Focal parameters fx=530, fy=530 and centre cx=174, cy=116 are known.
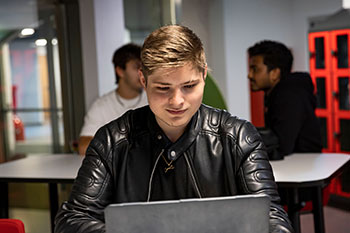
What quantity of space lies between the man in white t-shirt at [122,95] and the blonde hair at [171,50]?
83.1 inches

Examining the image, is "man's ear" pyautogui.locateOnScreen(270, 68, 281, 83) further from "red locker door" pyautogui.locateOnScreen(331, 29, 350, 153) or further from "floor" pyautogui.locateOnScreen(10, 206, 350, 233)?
"red locker door" pyautogui.locateOnScreen(331, 29, 350, 153)

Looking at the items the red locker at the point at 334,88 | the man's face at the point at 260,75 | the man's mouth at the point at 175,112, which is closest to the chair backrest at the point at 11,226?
the man's mouth at the point at 175,112

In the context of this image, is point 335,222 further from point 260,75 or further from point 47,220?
point 47,220

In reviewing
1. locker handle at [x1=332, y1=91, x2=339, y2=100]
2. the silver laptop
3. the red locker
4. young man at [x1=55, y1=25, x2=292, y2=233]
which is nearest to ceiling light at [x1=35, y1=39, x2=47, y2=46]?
the red locker

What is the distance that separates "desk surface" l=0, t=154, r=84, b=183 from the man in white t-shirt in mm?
326

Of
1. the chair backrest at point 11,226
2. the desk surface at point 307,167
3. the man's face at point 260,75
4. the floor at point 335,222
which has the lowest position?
the floor at point 335,222

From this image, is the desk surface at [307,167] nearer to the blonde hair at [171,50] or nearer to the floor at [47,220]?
the floor at [47,220]

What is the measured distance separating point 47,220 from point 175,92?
3415mm

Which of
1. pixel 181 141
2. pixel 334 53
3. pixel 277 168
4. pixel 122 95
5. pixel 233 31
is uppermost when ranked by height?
pixel 233 31

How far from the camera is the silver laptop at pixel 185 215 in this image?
1090 millimetres

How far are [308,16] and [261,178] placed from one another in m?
4.35

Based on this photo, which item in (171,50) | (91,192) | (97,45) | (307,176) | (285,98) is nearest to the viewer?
(171,50)

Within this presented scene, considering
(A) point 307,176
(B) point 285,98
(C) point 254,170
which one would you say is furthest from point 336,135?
(C) point 254,170

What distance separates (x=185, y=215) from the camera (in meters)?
1.09
